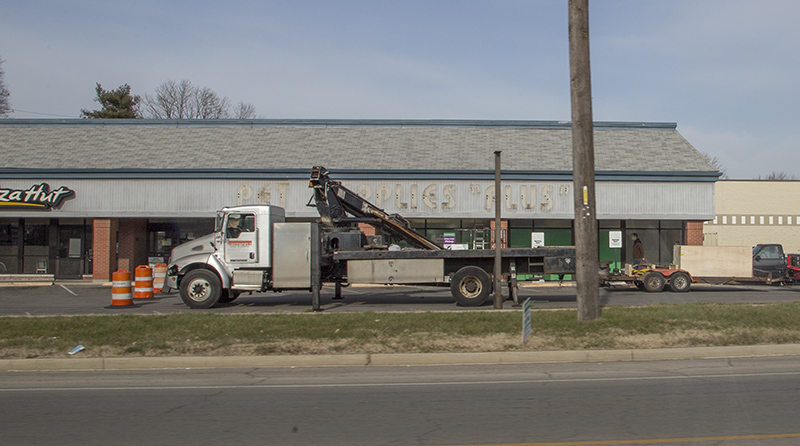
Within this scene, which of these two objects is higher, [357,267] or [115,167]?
[115,167]

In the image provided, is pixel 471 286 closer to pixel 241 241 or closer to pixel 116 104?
pixel 241 241

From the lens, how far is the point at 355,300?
19391 mm

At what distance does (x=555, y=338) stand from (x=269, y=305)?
30.9 ft

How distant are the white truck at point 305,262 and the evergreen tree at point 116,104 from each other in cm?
4894

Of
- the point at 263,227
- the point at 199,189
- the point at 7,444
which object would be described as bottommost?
the point at 7,444

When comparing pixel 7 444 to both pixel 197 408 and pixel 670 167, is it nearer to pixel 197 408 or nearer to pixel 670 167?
pixel 197 408

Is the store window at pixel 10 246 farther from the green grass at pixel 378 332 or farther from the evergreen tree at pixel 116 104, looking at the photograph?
the evergreen tree at pixel 116 104

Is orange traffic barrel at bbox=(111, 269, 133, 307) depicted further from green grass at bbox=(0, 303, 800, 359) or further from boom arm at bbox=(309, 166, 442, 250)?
boom arm at bbox=(309, 166, 442, 250)

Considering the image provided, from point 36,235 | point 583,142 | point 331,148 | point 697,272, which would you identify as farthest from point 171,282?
point 697,272

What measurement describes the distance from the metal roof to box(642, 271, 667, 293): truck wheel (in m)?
6.90

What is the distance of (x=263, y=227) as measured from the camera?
1789 centimetres

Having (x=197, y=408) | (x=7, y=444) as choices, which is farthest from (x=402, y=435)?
(x=7, y=444)

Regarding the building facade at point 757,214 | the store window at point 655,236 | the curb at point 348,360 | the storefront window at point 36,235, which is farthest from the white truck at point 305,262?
the building facade at point 757,214

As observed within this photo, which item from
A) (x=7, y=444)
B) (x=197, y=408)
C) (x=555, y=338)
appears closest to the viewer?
(x=7, y=444)
